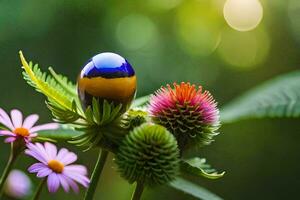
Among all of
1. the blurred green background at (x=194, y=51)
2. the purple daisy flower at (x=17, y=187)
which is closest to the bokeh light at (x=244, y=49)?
the blurred green background at (x=194, y=51)

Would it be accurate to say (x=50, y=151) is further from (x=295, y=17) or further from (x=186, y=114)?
(x=295, y=17)

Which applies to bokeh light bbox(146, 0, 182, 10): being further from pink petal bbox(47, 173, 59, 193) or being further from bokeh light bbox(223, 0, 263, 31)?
pink petal bbox(47, 173, 59, 193)

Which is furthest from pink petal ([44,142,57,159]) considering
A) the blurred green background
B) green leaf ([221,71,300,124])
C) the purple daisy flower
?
the blurred green background

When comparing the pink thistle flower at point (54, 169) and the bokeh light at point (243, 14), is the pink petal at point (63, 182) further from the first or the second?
the bokeh light at point (243, 14)

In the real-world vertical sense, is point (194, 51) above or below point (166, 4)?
below

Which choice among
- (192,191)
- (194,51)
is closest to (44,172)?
(192,191)

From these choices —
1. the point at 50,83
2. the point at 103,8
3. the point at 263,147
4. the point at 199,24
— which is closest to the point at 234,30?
the point at 199,24

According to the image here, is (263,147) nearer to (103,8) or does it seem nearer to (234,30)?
(234,30)
